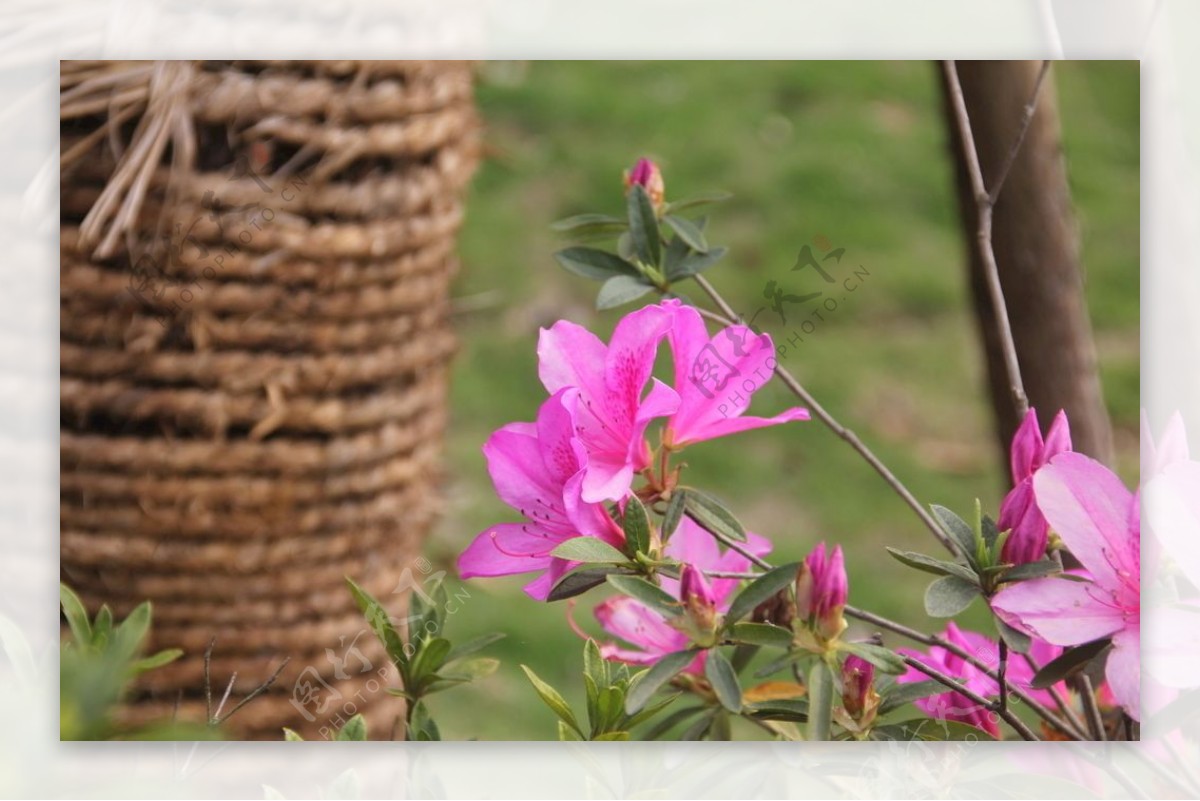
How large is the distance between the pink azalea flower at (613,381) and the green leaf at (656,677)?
112 millimetres

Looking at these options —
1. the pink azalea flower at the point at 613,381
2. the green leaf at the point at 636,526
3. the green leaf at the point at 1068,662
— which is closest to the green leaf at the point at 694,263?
the pink azalea flower at the point at 613,381

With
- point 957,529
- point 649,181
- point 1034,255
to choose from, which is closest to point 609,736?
point 957,529

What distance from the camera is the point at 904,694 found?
796 millimetres

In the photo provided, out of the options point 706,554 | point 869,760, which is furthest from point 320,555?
point 869,760

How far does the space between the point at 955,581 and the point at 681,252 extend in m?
0.29

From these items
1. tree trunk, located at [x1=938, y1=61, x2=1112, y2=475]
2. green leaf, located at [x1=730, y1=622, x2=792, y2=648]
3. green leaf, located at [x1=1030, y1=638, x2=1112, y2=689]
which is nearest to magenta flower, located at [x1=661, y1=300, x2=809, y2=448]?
green leaf, located at [x1=730, y1=622, x2=792, y2=648]

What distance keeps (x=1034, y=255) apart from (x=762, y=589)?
0.43 meters

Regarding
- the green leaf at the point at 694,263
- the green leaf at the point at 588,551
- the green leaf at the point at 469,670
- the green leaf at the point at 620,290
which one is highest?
the green leaf at the point at 694,263

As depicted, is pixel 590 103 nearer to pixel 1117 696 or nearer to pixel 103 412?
pixel 103 412

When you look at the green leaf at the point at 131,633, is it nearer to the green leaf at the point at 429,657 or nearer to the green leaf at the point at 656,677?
the green leaf at the point at 429,657

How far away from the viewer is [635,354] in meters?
0.76

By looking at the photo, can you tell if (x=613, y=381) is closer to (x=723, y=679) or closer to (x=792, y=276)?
(x=723, y=679)

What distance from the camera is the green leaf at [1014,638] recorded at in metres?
0.76

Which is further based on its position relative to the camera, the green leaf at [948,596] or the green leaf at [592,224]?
the green leaf at [592,224]
